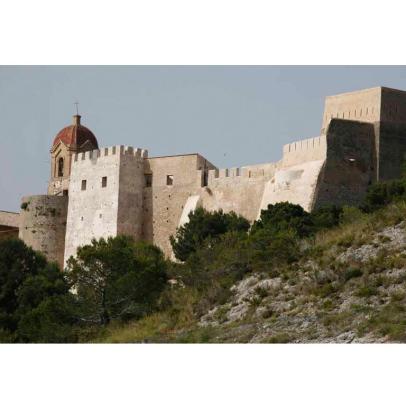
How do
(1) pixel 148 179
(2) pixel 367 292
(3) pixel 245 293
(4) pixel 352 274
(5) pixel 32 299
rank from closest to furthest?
1. (2) pixel 367 292
2. (4) pixel 352 274
3. (3) pixel 245 293
4. (5) pixel 32 299
5. (1) pixel 148 179

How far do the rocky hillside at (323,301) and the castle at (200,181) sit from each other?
1246 centimetres

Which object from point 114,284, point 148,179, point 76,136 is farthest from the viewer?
point 76,136

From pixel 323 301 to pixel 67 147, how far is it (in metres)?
30.3

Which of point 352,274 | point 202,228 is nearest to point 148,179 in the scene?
point 202,228

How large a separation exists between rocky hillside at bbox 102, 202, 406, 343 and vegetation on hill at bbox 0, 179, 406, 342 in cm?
2

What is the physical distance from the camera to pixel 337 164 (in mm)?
34812

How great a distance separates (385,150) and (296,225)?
577cm

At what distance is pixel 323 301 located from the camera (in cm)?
1894

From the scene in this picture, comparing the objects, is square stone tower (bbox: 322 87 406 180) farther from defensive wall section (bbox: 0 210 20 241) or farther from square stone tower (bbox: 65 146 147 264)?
defensive wall section (bbox: 0 210 20 241)

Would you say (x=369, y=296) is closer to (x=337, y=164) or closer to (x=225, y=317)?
(x=225, y=317)

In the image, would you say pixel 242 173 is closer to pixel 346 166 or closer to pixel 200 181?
pixel 200 181

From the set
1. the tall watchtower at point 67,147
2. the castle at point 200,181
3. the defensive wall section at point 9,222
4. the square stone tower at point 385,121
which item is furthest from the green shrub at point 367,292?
the defensive wall section at point 9,222

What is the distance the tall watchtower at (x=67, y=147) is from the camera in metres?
47.5

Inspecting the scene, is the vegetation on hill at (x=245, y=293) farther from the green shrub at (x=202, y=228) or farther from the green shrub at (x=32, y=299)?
the green shrub at (x=202, y=228)
